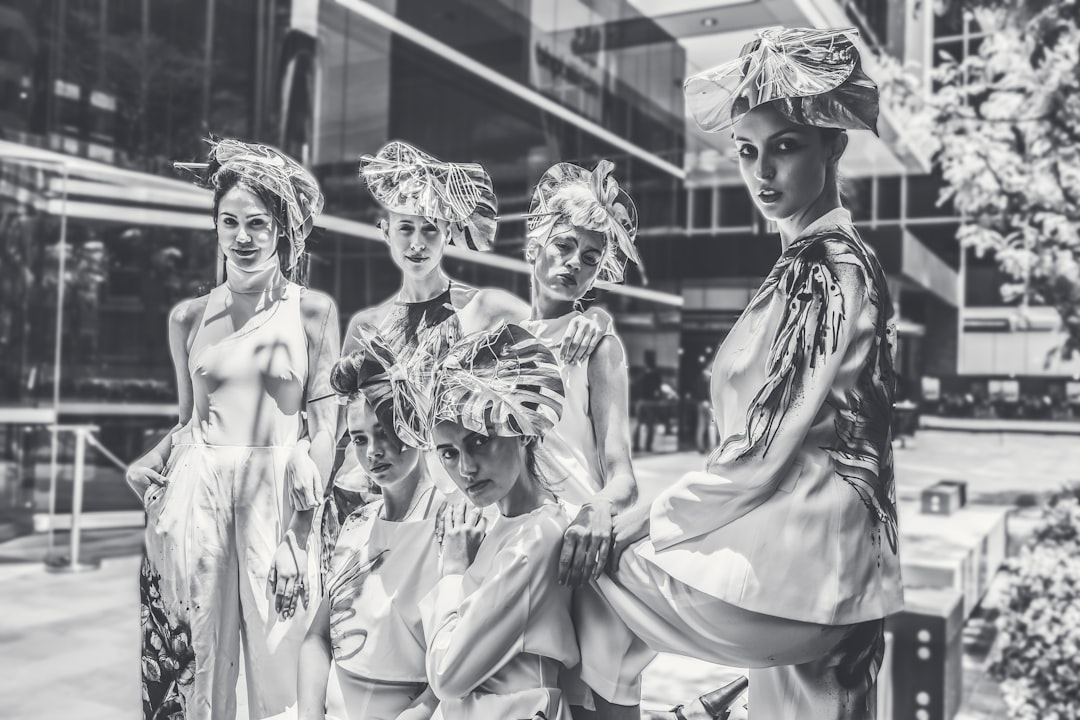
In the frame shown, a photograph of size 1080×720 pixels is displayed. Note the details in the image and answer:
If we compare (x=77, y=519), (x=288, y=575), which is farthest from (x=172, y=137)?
(x=288, y=575)

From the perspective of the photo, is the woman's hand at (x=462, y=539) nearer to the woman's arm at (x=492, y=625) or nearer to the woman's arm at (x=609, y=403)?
the woman's arm at (x=492, y=625)

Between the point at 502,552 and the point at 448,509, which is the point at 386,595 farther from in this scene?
the point at 502,552

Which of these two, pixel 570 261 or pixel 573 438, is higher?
pixel 570 261

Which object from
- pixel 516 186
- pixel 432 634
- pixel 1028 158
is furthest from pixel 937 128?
pixel 432 634

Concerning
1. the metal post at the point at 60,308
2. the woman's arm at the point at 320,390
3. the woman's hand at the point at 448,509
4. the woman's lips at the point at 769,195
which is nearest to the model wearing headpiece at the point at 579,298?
the woman's hand at the point at 448,509

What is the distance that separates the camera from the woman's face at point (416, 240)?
2.29 metres

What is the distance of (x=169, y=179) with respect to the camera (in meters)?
8.52

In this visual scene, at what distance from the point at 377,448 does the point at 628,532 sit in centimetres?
52

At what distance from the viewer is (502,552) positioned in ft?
5.24

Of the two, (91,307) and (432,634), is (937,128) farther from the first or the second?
(91,307)

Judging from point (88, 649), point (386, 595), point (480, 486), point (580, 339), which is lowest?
point (88, 649)

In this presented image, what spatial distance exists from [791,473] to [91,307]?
8.52 meters

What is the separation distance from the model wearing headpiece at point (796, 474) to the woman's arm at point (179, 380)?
1406 mm

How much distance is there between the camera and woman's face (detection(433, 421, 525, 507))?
1.58 meters
